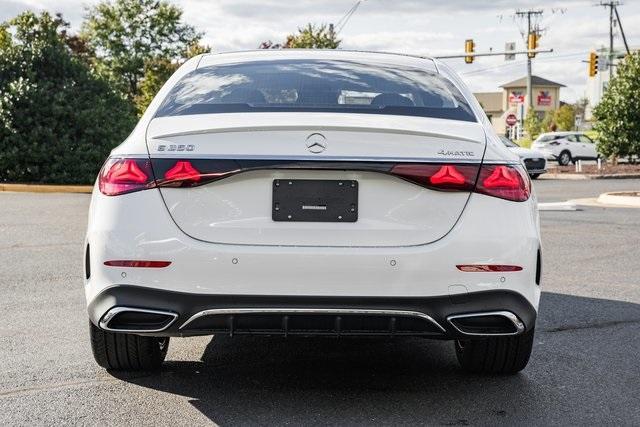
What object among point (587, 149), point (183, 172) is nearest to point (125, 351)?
point (183, 172)

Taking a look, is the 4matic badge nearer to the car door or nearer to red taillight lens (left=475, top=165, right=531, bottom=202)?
red taillight lens (left=475, top=165, right=531, bottom=202)

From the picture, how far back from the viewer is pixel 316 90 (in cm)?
515

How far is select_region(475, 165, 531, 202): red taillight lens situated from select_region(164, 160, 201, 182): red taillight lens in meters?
1.21

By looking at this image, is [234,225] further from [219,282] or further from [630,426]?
[630,426]

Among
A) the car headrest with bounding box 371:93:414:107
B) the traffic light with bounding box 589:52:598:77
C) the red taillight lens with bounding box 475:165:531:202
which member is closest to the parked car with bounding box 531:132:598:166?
the traffic light with bounding box 589:52:598:77

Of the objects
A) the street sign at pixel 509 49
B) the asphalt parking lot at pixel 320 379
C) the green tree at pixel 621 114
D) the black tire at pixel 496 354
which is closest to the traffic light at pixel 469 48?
the street sign at pixel 509 49

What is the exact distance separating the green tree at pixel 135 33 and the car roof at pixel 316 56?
202 ft

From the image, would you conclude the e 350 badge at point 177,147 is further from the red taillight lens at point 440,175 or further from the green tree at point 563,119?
the green tree at point 563,119

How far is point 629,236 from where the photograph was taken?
43.0ft

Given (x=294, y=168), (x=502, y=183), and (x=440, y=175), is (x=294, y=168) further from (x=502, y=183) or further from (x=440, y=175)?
(x=502, y=183)

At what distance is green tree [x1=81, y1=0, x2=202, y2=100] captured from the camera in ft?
218

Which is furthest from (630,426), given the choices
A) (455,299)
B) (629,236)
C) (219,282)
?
(629,236)

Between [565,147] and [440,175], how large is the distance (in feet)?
143

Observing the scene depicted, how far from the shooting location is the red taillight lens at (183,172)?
444cm
